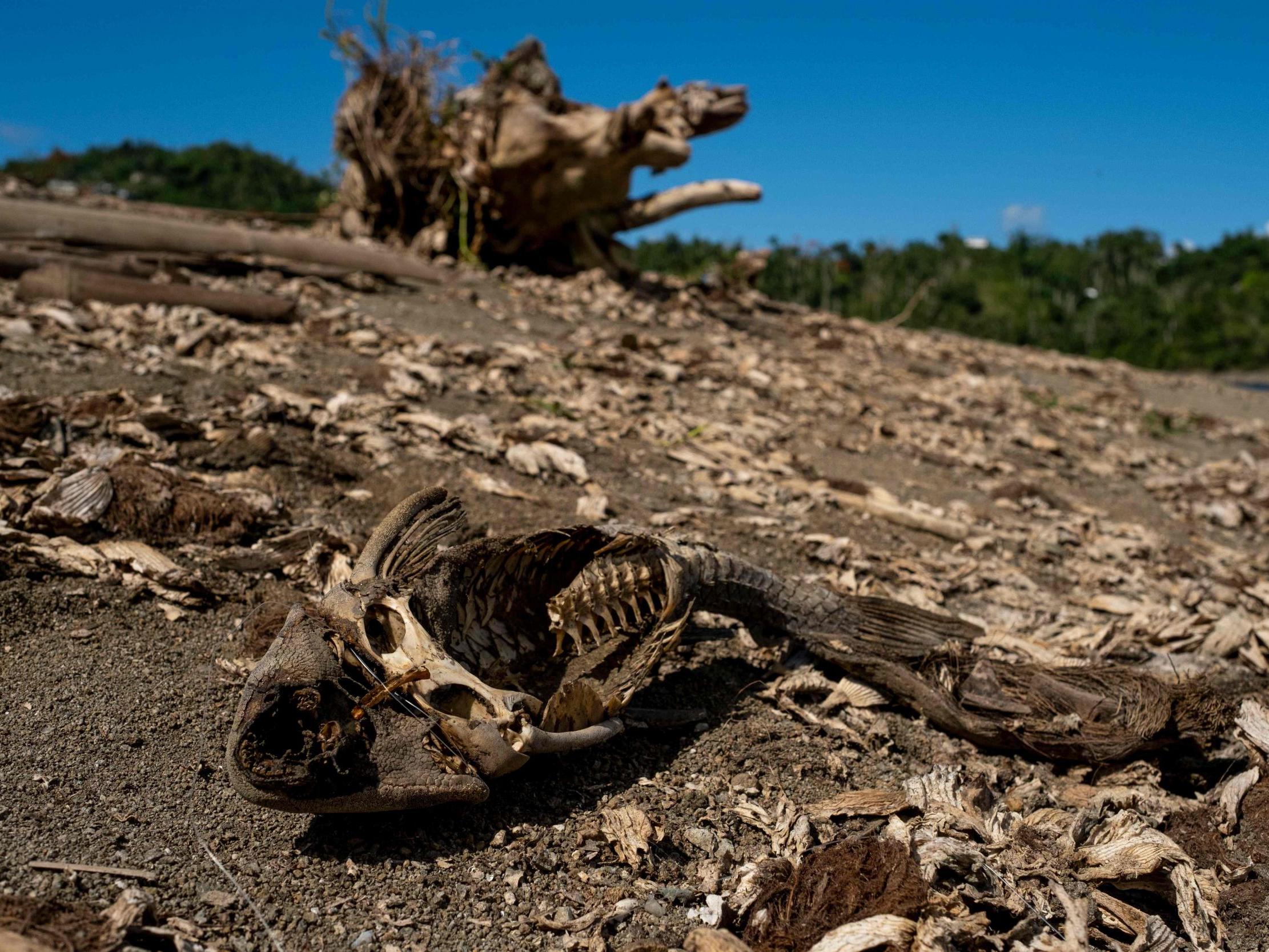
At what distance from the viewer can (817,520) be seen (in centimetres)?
524

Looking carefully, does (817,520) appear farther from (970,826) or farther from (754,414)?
(970,826)

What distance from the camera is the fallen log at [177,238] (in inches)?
280

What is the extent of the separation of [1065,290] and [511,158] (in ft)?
118

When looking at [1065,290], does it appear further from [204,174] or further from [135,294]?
[135,294]

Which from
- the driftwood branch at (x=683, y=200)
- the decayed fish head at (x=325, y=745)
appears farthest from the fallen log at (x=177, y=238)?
the decayed fish head at (x=325, y=745)

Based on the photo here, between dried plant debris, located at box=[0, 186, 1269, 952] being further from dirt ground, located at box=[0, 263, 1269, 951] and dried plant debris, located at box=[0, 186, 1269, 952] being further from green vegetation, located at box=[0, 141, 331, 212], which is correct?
green vegetation, located at box=[0, 141, 331, 212]

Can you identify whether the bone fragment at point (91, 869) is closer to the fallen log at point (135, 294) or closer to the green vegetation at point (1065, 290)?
the fallen log at point (135, 294)

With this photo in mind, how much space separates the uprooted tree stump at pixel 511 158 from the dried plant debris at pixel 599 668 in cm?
381

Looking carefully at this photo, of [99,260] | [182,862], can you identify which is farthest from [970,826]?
[99,260]

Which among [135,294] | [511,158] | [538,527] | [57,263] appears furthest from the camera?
[511,158]

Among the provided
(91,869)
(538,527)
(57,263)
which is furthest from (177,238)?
(91,869)

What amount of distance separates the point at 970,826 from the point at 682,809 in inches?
30.8

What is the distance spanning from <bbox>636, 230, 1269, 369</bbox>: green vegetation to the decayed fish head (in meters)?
21.5

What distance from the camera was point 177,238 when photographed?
768 cm
